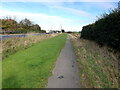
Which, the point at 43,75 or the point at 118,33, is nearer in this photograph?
the point at 43,75

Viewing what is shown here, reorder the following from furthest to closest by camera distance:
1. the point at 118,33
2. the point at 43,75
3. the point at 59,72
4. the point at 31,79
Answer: the point at 118,33 → the point at 59,72 → the point at 43,75 → the point at 31,79

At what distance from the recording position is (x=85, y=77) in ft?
19.9

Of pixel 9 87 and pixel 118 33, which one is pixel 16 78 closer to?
pixel 9 87

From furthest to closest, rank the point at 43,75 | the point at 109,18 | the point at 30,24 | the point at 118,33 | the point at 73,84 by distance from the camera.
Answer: the point at 30,24 < the point at 109,18 < the point at 118,33 < the point at 43,75 < the point at 73,84

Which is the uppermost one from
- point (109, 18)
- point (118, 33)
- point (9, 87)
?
point (109, 18)

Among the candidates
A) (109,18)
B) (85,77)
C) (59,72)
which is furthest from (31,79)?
(109,18)

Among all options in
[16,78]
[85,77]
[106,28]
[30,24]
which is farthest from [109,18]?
[30,24]

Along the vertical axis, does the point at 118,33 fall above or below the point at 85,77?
above

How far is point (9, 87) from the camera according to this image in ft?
16.5

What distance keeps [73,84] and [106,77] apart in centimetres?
160

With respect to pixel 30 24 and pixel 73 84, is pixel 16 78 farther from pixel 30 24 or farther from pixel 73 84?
pixel 30 24

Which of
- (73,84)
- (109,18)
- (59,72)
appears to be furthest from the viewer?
(109,18)

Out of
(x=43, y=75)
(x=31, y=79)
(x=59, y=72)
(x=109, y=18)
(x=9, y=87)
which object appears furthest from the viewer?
(x=109, y=18)

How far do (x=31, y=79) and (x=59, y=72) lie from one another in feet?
5.26
